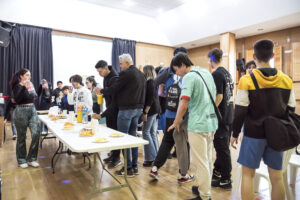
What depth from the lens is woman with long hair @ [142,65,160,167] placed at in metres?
3.03

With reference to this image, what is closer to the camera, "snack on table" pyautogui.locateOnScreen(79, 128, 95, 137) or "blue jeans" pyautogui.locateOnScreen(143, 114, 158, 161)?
"snack on table" pyautogui.locateOnScreen(79, 128, 95, 137)

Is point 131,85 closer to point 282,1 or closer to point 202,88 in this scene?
point 202,88

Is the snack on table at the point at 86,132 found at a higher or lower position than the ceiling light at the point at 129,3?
lower

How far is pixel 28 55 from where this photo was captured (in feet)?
20.7

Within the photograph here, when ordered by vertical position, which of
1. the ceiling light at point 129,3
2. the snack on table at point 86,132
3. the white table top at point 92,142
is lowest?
the white table top at point 92,142

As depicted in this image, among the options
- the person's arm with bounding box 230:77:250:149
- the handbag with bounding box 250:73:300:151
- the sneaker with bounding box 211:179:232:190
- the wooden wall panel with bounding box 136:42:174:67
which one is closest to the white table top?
the person's arm with bounding box 230:77:250:149

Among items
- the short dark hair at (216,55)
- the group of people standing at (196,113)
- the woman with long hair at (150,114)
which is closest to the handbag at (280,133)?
the group of people standing at (196,113)

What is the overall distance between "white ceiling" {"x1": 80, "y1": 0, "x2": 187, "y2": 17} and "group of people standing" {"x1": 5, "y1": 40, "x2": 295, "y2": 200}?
430cm

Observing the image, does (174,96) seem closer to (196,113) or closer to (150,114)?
(196,113)

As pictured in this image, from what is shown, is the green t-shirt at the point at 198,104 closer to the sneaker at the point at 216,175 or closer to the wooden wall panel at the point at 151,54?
the sneaker at the point at 216,175

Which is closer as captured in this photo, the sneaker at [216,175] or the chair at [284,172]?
the chair at [284,172]

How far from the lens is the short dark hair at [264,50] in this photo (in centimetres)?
158

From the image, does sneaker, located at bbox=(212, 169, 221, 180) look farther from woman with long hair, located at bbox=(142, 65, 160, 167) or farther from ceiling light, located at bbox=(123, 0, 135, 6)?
ceiling light, located at bbox=(123, 0, 135, 6)

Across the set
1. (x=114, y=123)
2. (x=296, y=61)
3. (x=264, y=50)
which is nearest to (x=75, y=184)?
(x=114, y=123)
